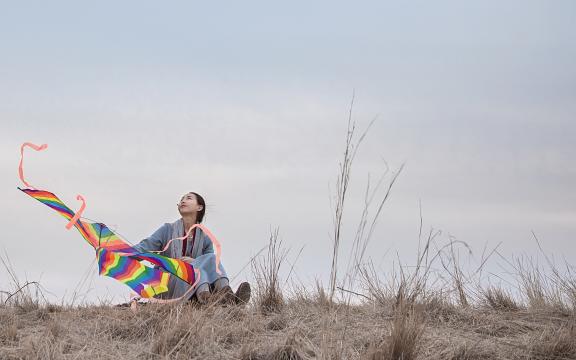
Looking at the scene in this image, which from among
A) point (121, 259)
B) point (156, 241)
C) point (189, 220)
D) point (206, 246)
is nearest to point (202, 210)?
point (189, 220)

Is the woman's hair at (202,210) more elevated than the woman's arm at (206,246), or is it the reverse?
the woman's hair at (202,210)

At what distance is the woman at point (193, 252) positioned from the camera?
213 inches

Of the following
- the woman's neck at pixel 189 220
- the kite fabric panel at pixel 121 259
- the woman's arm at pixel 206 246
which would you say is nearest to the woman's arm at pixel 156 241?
the woman's neck at pixel 189 220

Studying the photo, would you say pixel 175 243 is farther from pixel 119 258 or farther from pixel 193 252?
pixel 119 258

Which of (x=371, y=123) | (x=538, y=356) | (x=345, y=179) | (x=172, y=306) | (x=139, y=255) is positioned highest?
(x=371, y=123)

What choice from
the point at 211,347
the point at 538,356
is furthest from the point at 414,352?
the point at 211,347

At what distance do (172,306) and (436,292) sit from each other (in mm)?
1815

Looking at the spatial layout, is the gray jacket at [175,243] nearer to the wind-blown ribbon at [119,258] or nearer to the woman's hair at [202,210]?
the woman's hair at [202,210]

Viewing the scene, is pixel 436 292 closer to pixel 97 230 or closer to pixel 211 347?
pixel 211 347

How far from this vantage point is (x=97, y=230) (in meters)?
A: 5.12

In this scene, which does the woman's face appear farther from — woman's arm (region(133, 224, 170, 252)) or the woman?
woman's arm (region(133, 224, 170, 252))

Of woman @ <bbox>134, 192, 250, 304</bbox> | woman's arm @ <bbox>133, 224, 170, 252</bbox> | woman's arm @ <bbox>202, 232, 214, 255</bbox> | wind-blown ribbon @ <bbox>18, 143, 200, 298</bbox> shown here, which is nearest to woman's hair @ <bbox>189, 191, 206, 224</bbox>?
woman @ <bbox>134, 192, 250, 304</bbox>

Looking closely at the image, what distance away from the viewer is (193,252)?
5.88 meters

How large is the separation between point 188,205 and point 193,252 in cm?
40
